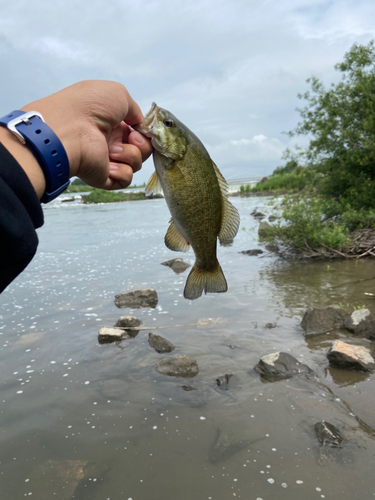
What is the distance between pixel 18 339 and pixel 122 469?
4.58 m

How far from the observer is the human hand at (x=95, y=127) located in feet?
6.80

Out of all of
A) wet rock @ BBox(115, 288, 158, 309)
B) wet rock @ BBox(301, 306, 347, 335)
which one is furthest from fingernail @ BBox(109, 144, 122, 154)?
wet rock @ BBox(115, 288, 158, 309)

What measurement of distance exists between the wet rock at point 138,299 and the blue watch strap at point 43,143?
24.0 ft

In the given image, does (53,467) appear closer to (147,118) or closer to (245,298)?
(147,118)

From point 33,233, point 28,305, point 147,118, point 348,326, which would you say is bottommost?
point 28,305

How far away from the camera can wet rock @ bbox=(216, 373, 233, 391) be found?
17.1 feet

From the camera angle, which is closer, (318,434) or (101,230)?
(318,434)

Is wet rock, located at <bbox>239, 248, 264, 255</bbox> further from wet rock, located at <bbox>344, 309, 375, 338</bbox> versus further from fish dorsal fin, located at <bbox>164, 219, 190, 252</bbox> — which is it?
fish dorsal fin, located at <bbox>164, 219, 190, 252</bbox>

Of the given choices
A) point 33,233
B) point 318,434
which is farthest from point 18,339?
point 33,233

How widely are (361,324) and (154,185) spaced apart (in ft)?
17.1

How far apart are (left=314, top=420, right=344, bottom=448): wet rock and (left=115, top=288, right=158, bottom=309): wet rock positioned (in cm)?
540

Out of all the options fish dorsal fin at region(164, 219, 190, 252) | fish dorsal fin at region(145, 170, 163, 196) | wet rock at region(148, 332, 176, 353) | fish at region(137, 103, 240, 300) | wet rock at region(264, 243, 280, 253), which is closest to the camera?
fish at region(137, 103, 240, 300)

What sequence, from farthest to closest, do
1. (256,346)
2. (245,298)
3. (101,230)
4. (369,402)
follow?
(101,230), (245,298), (256,346), (369,402)

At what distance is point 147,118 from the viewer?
265 centimetres
